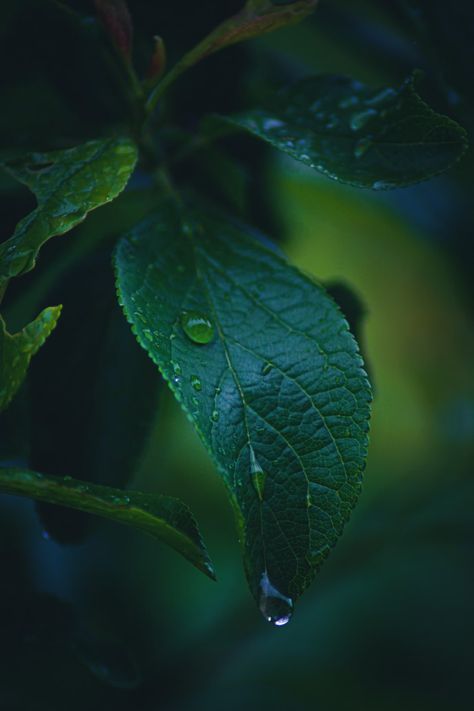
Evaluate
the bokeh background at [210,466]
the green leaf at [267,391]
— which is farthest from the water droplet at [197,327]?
the bokeh background at [210,466]

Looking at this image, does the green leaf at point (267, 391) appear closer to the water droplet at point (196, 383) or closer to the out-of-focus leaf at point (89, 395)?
the water droplet at point (196, 383)

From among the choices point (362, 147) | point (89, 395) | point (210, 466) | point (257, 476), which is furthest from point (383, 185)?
point (210, 466)

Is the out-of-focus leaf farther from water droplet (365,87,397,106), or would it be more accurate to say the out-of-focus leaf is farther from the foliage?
water droplet (365,87,397,106)

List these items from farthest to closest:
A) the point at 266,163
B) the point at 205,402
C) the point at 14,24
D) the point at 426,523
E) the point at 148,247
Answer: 1. the point at 426,523
2. the point at 266,163
3. the point at 14,24
4. the point at 148,247
5. the point at 205,402

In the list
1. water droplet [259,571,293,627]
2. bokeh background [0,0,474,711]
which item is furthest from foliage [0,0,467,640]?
bokeh background [0,0,474,711]

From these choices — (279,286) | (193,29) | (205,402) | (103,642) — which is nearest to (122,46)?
(193,29)

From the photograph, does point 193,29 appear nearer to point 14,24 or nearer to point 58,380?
point 14,24
